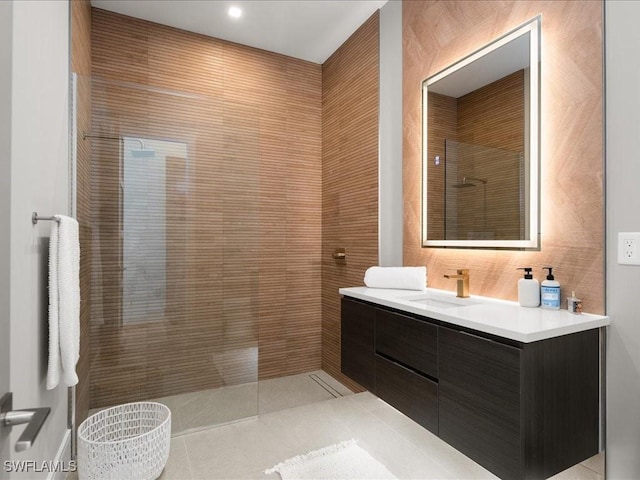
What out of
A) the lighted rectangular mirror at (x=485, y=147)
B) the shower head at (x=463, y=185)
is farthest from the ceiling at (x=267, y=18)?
the shower head at (x=463, y=185)

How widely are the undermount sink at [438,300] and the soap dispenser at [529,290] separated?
0.73 feet

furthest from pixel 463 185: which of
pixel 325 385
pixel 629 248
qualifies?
pixel 325 385

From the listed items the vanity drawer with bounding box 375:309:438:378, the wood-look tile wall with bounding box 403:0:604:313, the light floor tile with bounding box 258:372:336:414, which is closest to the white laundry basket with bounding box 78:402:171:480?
the light floor tile with bounding box 258:372:336:414

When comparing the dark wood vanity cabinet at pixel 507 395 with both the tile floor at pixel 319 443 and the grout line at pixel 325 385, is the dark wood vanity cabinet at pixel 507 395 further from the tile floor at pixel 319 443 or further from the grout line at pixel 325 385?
the grout line at pixel 325 385

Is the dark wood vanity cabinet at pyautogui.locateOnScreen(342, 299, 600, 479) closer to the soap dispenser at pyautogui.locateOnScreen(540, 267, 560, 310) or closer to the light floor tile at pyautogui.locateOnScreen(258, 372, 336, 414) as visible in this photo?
the soap dispenser at pyautogui.locateOnScreen(540, 267, 560, 310)

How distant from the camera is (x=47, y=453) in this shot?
60.6 inches

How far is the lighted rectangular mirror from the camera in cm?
161

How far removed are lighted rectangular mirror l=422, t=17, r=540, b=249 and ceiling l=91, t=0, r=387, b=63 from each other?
0.92 m

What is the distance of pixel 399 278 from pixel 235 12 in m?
2.12

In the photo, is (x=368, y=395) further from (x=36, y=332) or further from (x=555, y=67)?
(x=555, y=67)

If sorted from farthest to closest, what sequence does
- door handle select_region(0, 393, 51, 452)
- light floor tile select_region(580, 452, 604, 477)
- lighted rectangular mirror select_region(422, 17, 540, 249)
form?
1. lighted rectangular mirror select_region(422, 17, 540, 249)
2. light floor tile select_region(580, 452, 604, 477)
3. door handle select_region(0, 393, 51, 452)

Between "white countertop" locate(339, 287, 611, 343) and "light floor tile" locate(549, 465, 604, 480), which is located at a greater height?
"white countertop" locate(339, 287, 611, 343)

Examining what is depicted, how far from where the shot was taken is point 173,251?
210 cm

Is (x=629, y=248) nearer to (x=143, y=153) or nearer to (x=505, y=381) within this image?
(x=505, y=381)
